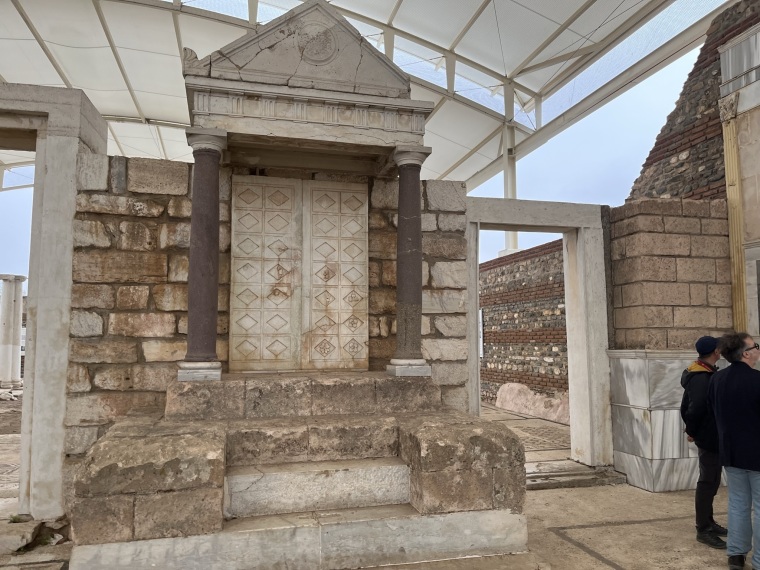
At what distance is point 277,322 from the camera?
207 inches

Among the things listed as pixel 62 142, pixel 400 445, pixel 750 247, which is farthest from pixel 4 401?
pixel 750 247

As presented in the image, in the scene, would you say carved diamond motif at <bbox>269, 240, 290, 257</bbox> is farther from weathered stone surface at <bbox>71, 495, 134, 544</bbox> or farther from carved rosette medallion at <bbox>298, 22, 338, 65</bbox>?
weathered stone surface at <bbox>71, 495, 134, 544</bbox>

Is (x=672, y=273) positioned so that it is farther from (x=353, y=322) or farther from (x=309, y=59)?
(x=309, y=59)

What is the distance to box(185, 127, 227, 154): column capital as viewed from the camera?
4.46 meters

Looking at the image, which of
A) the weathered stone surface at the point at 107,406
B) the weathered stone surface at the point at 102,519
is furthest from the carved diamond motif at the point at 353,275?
the weathered stone surface at the point at 102,519

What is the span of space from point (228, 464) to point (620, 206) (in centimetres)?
532

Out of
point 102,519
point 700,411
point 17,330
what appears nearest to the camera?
point 102,519

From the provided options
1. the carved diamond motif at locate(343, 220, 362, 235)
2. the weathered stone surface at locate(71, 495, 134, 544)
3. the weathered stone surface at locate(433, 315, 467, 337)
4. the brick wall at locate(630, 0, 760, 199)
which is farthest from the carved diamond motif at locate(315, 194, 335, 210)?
the brick wall at locate(630, 0, 760, 199)

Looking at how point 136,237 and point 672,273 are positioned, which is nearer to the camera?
point 136,237

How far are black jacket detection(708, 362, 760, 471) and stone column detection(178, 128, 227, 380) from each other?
12.0 ft

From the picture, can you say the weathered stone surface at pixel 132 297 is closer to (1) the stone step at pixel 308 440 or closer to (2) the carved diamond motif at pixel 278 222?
(2) the carved diamond motif at pixel 278 222

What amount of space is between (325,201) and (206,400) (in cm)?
229

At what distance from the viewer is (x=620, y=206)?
659cm

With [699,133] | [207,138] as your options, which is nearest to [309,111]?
[207,138]
